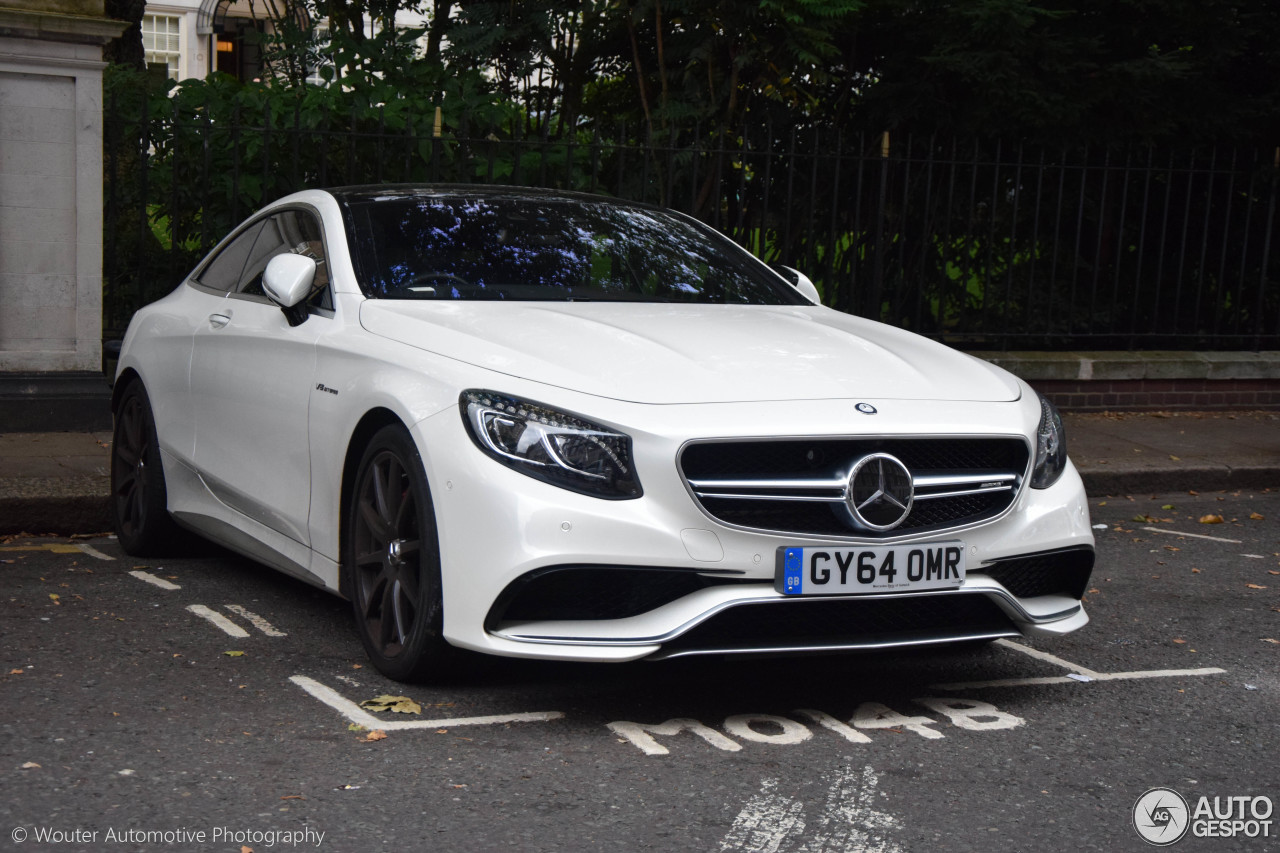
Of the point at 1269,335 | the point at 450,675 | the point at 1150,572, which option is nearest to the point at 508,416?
the point at 450,675

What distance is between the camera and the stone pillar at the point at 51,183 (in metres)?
8.68

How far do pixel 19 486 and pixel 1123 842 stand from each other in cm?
517

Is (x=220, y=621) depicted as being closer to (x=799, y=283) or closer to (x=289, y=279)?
(x=289, y=279)

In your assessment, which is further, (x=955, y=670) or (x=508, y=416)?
(x=955, y=670)

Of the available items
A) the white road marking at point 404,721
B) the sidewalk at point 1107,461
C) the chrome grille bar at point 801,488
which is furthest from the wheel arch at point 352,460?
the sidewalk at point 1107,461

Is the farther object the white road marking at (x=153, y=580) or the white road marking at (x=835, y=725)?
the white road marking at (x=153, y=580)

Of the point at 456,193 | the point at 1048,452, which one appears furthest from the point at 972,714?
the point at 456,193

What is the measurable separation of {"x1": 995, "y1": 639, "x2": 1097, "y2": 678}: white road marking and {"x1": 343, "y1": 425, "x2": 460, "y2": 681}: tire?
1.93 m

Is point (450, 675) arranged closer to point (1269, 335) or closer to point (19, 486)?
point (19, 486)

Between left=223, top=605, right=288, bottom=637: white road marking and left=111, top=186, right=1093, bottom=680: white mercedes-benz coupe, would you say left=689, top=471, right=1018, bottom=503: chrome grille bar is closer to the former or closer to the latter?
left=111, top=186, right=1093, bottom=680: white mercedes-benz coupe

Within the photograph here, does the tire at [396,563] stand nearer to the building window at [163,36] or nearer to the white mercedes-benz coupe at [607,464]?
the white mercedes-benz coupe at [607,464]

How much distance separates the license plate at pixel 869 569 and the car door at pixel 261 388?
1630 mm

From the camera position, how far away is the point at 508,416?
13.0ft

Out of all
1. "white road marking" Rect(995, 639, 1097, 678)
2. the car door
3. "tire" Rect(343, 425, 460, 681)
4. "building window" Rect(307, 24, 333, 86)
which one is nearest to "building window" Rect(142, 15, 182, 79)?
"building window" Rect(307, 24, 333, 86)
